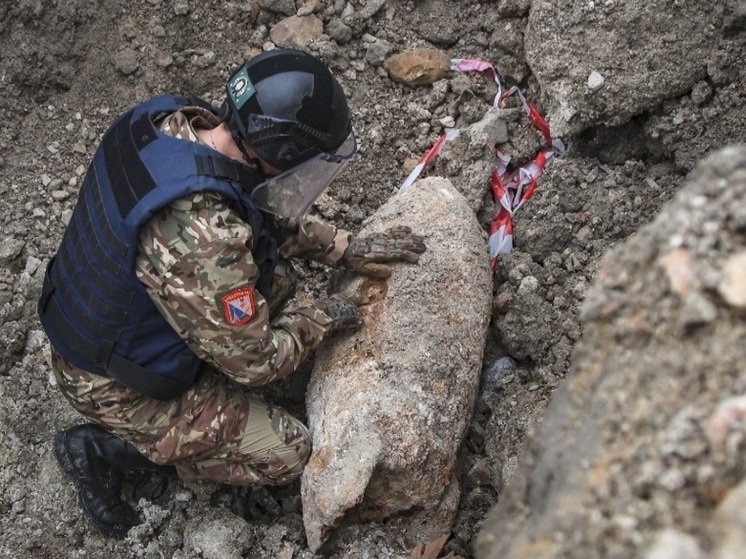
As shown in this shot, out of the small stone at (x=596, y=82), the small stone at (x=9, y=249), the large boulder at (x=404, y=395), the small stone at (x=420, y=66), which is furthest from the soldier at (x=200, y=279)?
the small stone at (x=420, y=66)

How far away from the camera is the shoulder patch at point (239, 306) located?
3.23 metres

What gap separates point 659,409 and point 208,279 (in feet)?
5.86

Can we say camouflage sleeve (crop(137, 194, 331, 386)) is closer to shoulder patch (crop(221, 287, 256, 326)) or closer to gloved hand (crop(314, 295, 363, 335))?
shoulder patch (crop(221, 287, 256, 326))

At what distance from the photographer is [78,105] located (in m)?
4.90

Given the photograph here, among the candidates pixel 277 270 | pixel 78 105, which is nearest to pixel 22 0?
pixel 78 105

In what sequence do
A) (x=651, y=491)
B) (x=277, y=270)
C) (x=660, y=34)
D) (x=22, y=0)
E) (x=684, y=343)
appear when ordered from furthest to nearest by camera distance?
(x=22, y=0) → (x=660, y=34) → (x=277, y=270) → (x=684, y=343) → (x=651, y=491)

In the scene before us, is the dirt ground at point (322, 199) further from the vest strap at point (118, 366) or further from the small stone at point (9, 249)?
the vest strap at point (118, 366)

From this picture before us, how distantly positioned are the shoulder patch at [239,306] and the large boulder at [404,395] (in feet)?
1.94

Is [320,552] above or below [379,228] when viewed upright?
below

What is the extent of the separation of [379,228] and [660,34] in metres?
1.62

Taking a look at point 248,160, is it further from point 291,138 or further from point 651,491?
point 651,491

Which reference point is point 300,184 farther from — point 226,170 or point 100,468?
point 100,468

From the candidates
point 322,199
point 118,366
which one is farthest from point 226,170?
point 322,199

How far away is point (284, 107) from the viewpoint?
3.13 meters
